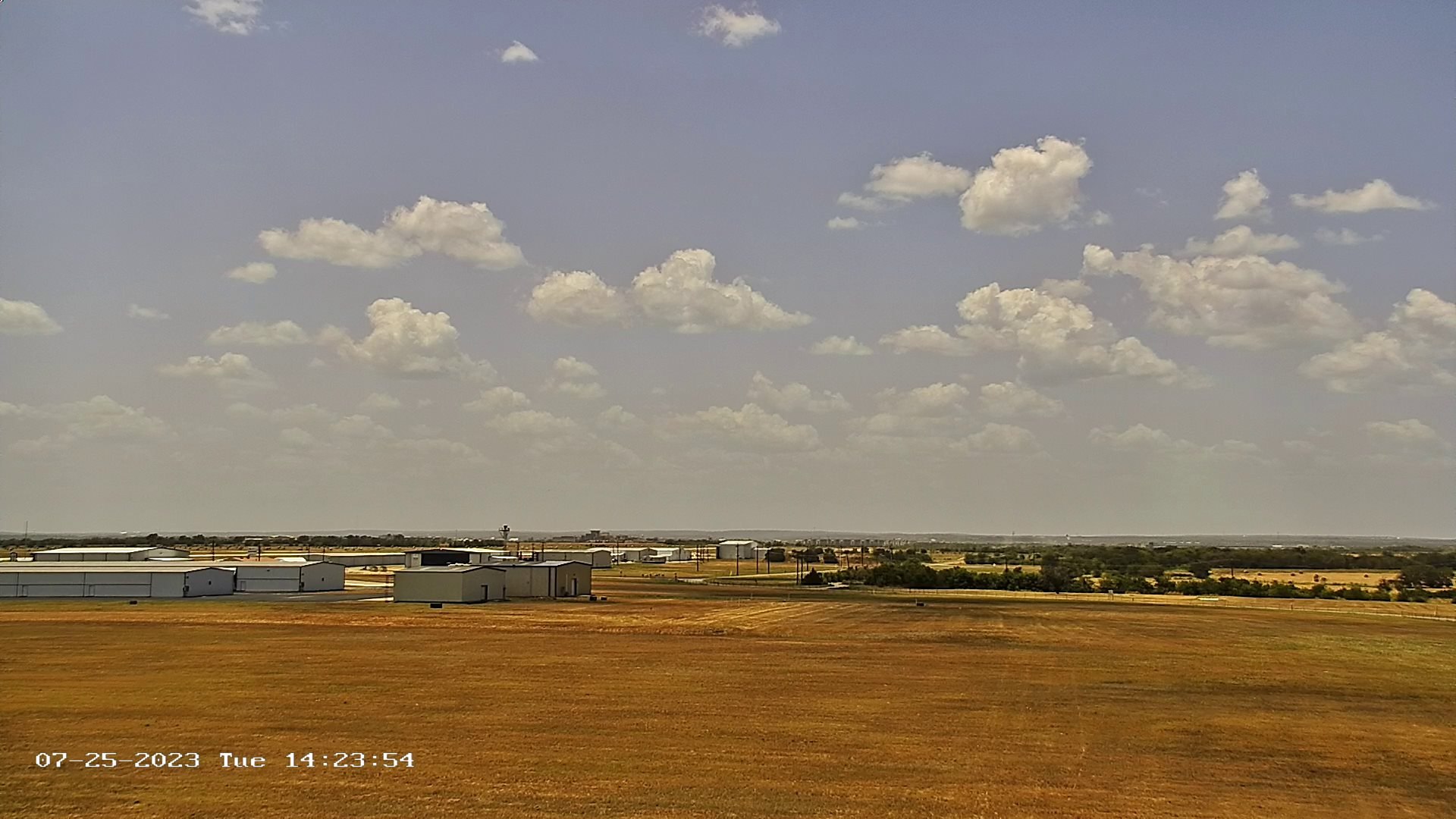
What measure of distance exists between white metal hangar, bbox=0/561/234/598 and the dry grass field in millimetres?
26376

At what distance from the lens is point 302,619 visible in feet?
269

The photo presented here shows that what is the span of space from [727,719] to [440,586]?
6396 centimetres

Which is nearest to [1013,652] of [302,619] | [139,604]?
[302,619]

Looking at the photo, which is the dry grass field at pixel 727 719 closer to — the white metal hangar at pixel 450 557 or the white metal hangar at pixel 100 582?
the white metal hangar at pixel 100 582

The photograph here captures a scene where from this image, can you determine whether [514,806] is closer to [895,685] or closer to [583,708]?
[583,708]

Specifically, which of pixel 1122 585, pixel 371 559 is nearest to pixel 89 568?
pixel 371 559

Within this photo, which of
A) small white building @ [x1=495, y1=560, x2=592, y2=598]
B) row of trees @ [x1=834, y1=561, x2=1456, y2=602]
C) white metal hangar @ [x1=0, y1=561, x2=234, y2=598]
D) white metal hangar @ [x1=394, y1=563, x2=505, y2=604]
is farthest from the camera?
row of trees @ [x1=834, y1=561, x2=1456, y2=602]

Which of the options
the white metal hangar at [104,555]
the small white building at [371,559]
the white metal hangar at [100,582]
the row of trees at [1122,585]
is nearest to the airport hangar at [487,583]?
the white metal hangar at [100,582]

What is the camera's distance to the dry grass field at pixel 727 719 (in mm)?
29688

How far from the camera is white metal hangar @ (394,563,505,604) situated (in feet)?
326

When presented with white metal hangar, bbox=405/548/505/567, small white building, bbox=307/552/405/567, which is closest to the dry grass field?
white metal hangar, bbox=405/548/505/567

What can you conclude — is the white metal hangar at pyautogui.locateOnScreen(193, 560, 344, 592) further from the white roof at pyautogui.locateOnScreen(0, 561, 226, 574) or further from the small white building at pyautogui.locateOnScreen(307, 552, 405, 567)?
the small white building at pyautogui.locateOnScreen(307, 552, 405, 567)

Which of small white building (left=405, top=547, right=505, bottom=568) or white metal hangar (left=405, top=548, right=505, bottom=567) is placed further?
white metal hangar (left=405, top=548, right=505, bottom=567)

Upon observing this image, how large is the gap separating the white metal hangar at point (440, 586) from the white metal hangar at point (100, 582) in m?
21.1
